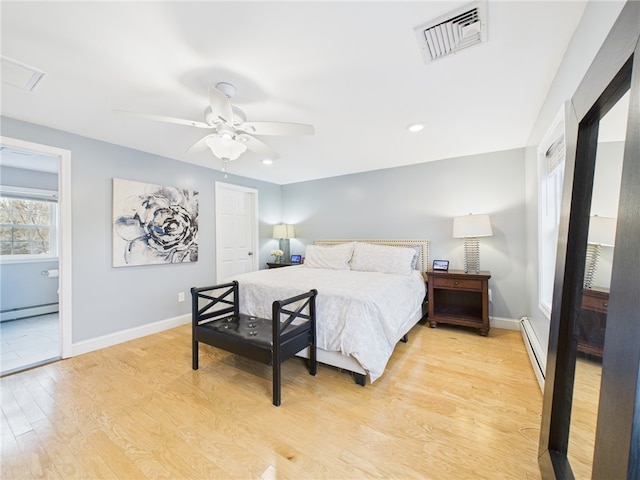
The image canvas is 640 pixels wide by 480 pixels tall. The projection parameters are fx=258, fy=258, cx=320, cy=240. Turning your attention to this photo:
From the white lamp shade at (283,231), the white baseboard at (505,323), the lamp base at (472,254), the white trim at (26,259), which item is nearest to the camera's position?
the white baseboard at (505,323)

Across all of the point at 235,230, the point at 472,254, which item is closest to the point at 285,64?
the point at 472,254

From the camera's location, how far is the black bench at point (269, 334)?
1.87 meters

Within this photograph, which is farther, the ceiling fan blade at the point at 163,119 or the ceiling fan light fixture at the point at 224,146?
the ceiling fan light fixture at the point at 224,146

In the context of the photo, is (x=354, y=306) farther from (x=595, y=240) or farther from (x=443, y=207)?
(x=443, y=207)

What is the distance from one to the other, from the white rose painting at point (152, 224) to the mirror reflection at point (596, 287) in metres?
3.90

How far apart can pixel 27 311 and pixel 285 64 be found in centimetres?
540

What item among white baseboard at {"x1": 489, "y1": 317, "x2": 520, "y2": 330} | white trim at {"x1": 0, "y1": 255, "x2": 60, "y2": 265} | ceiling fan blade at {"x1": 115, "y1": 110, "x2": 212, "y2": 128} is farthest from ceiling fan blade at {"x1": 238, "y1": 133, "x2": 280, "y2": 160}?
white trim at {"x1": 0, "y1": 255, "x2": 60, "y2": 265}

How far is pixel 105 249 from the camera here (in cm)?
291

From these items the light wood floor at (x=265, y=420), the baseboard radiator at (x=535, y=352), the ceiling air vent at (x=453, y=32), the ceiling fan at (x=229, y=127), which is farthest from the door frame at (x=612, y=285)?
the ceiling fan at (x=229, y=127)

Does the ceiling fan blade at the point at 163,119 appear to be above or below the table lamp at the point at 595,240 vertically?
above

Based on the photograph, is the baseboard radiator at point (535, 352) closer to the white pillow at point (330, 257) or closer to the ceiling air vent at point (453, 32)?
the white pillow at point (330, 257)

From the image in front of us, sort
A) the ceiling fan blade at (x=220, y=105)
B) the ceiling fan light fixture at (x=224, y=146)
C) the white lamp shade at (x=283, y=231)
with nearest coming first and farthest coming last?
the ceiling fan blade at (x=220, y=105) → the ceiling fan light fixture at (x=224, y=146) → the white lamp shade at (x=283, y=231)

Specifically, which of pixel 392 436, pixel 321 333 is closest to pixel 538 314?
pixel 392 436

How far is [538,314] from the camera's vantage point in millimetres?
2391
